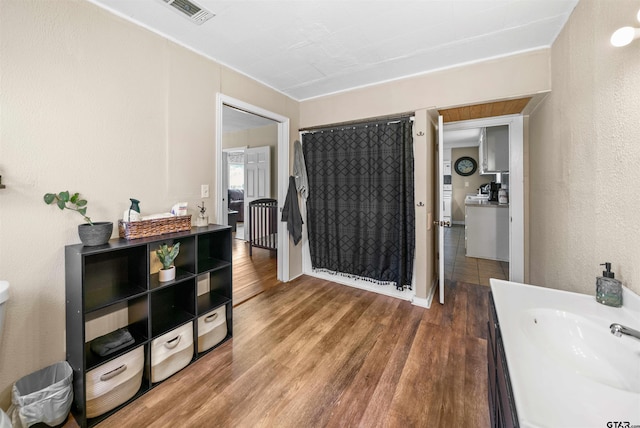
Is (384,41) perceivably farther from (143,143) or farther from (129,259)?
(129,259)

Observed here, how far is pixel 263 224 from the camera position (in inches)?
185

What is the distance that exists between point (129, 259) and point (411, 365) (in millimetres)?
2151

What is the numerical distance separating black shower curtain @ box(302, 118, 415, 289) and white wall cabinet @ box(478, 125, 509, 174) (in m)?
2.54

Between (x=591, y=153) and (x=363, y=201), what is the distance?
192 centimetres

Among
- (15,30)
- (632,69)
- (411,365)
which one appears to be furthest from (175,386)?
(632,69)

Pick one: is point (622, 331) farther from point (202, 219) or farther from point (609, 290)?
point (202, 219)

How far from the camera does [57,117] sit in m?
1.50

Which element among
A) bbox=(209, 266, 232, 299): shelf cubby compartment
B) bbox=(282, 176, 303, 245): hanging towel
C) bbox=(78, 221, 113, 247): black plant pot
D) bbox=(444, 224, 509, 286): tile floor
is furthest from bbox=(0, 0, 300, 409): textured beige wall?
bbox=(444, 224, 509, 286): tile floor

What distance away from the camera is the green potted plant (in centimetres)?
144

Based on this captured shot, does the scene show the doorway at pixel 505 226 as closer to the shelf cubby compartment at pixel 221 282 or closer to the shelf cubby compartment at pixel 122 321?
the shelf cubby compartment at pixel 221 282

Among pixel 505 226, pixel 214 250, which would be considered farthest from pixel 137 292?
pixel 505 226

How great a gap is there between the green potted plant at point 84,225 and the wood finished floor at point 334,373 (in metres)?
0.99

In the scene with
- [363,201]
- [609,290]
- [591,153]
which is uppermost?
[591,153]

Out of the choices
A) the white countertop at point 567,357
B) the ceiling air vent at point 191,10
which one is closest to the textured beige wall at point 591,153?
the white countertop at point 567,357
